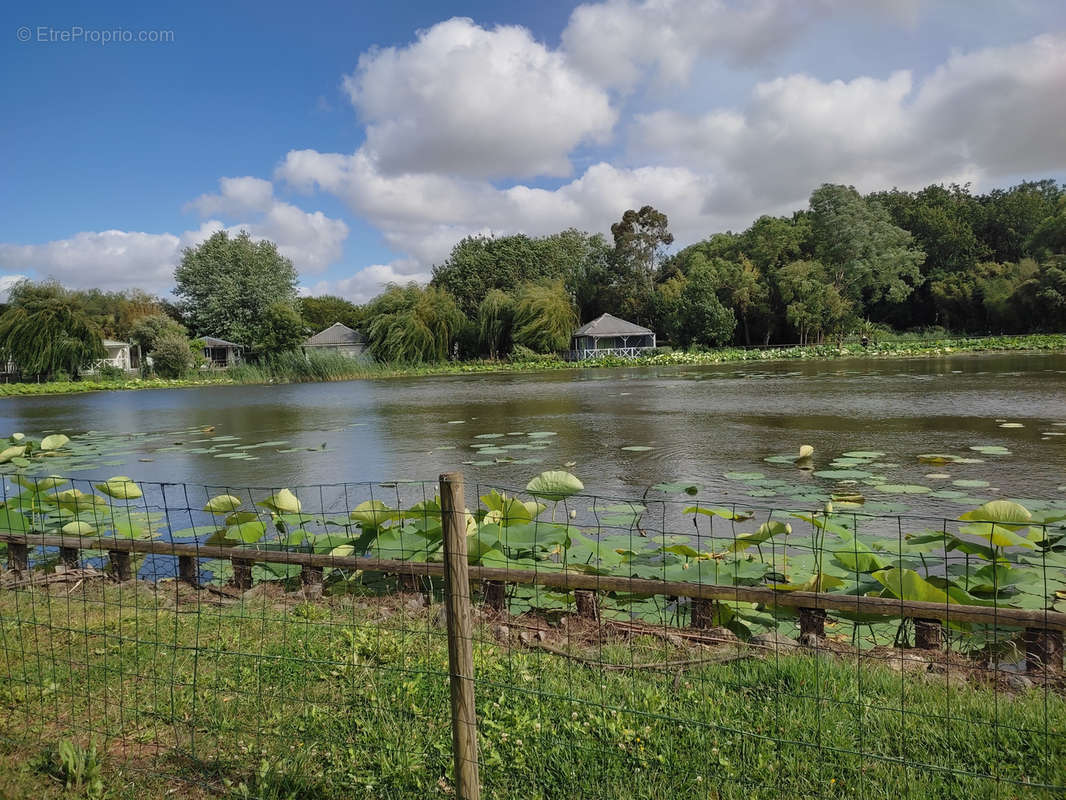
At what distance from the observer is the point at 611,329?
152 feet

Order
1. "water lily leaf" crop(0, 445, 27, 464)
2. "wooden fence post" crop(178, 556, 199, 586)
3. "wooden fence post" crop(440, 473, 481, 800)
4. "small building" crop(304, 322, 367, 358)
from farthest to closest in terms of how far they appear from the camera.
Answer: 1. "small building" crop(304, 322, 367, 358)
2. "water lily leaf" crop(0, 445, 27, 464)
3. "wooden fence post" crop(178, 556, 199, 586)
4. "wooden fence post" crop(440, 473, 481, 800)

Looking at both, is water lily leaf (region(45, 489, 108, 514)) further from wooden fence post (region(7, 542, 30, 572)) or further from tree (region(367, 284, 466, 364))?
tree (region(367, 284, 466, 364))

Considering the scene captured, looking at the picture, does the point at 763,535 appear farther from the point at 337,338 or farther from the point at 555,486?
the point at 337,338

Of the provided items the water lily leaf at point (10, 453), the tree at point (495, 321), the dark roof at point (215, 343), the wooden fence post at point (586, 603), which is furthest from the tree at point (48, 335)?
the wooden fence post at point (586, 603)

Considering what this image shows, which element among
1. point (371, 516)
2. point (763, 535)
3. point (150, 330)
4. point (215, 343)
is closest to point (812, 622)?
point (763, 535)

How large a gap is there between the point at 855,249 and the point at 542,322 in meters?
20.8

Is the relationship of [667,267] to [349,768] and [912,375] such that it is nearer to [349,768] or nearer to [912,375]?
[912,375]

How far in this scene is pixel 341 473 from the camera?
9664 millimetres

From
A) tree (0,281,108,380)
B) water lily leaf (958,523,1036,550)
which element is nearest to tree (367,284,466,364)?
tree (0,281,108,380)

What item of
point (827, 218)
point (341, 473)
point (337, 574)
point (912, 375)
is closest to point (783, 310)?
point (827, 218)

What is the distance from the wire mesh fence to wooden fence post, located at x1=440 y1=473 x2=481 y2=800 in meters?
0.01

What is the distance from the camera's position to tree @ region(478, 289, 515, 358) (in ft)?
153

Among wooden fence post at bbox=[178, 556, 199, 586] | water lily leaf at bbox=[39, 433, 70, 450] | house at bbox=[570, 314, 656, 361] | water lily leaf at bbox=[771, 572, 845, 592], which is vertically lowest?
wooden fence post at bbox=[178, 556, 199, 586]

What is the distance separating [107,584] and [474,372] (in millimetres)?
36330
